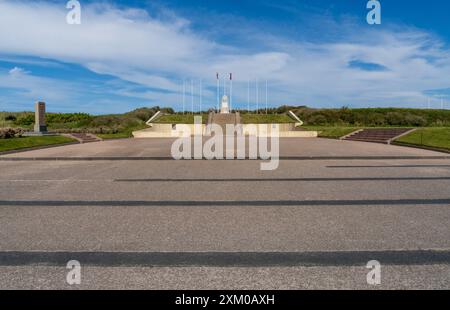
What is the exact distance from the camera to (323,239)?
493 cm

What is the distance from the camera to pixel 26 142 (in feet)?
74.9

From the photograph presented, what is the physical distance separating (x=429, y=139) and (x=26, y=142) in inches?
993

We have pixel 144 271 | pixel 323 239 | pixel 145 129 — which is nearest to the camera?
pixel 144 271

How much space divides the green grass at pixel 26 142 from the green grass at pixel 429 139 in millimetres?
23486

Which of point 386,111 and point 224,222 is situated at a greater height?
point 386,111

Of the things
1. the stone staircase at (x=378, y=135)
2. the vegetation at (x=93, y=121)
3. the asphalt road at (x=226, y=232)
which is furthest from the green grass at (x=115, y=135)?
the asphalt road at (x=226, y=232)

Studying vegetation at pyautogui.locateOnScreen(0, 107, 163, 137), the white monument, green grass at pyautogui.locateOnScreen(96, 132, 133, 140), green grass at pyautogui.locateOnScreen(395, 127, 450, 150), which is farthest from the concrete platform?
the white monument

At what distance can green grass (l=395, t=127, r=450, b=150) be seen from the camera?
20.5m

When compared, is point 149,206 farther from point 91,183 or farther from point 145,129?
point 145,129

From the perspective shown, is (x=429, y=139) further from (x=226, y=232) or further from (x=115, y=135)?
(x=115, y=135)

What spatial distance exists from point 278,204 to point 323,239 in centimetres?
230

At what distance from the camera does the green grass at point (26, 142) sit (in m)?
20.5
